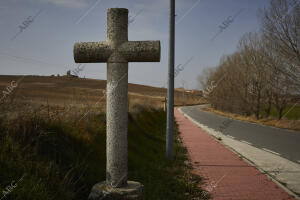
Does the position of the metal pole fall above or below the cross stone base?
above

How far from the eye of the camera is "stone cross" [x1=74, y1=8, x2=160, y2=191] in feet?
11.9

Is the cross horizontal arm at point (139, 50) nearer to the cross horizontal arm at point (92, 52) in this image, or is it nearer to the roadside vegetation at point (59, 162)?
the cross horizontal arm at point (92, 52)

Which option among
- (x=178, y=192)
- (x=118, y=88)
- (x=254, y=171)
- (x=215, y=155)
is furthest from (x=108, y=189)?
(x=215, y=155)

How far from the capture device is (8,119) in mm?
3809

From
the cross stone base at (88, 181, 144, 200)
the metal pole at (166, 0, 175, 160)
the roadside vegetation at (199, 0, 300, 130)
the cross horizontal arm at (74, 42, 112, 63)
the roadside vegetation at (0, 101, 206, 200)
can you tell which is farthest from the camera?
the roadside vegetation at (199, 0, 300, 130)

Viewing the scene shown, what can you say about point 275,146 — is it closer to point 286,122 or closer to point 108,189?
point 108,189

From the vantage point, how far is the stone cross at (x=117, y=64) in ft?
11.9

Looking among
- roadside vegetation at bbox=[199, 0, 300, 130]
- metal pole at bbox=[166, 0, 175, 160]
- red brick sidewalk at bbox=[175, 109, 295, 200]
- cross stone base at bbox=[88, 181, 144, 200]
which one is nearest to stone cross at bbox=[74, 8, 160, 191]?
cross stone base at bbox=[88, 181, 144, 200]

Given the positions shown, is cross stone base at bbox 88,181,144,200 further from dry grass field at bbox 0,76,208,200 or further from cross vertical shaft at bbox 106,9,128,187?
dry grass field at bbox 0,76,208,200

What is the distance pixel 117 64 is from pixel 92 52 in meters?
0.40

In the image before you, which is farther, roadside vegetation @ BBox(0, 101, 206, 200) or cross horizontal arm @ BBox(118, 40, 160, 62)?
cross horizontal arm @ BBox(118, 40, 160, 62)

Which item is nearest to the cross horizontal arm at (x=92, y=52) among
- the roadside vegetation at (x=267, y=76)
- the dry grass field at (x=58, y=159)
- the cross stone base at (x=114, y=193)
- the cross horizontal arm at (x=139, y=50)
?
the cross horizontal arm at (x=139, y=50)

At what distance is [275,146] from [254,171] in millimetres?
5423

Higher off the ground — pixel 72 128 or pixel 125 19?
pixel 125 19
